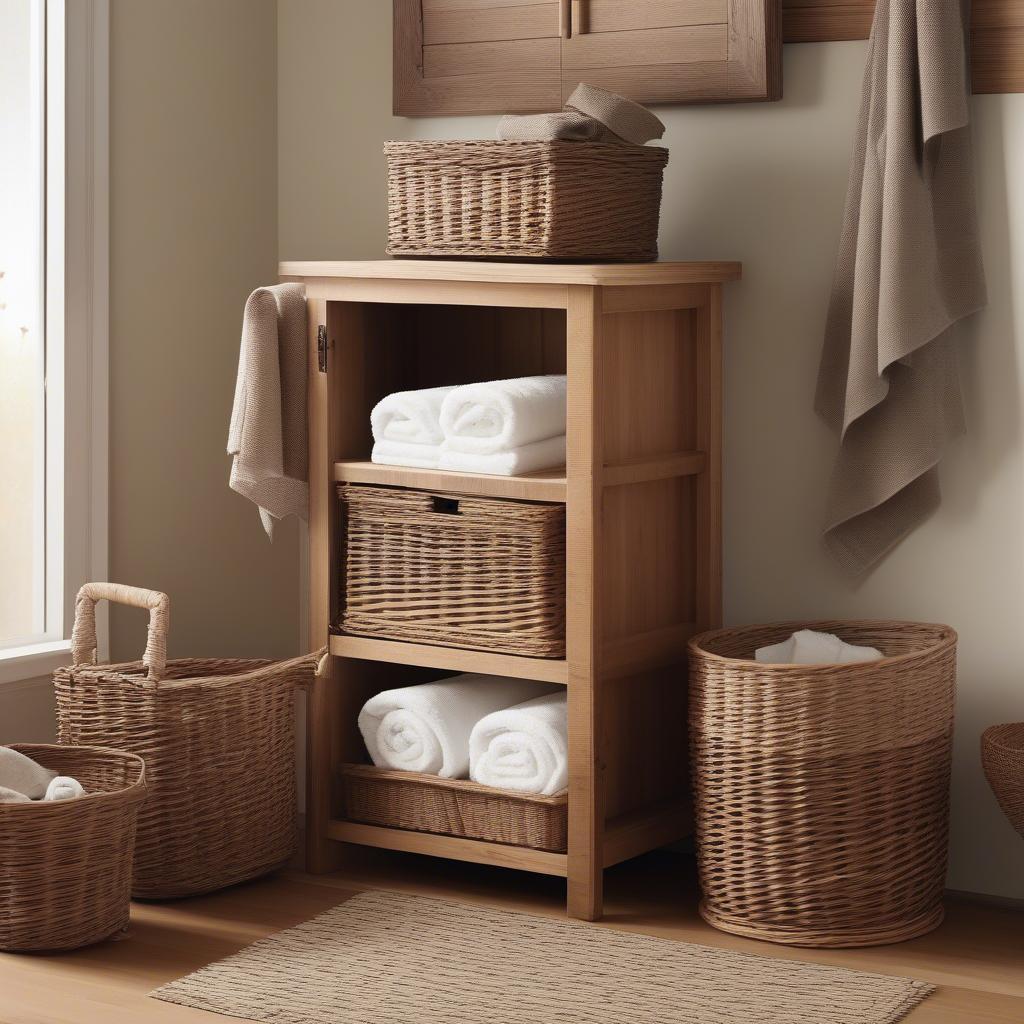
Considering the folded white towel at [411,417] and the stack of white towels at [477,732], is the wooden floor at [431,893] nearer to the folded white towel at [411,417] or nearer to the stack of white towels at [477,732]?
the stack of white towels at [477,732]

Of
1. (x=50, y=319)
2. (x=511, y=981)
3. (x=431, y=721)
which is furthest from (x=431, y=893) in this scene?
(x=50, y=319)

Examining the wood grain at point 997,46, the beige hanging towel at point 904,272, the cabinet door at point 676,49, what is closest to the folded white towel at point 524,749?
the beige hanging towel at point 904,272

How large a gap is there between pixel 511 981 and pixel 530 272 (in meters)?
0.95

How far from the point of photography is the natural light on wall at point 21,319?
254cm

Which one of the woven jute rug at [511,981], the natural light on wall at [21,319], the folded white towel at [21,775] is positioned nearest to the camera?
the woven jute rug at [511,981]

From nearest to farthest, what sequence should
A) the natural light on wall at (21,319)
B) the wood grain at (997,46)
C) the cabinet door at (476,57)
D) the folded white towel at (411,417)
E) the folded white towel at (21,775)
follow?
the folded white towel at (21,775), the wood grain at (997,46), the folded white towel at (411,417), the natural light on wall at (21,319), the cabinet door at (476,57)

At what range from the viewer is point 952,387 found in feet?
7.74

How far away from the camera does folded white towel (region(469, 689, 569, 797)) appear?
235 cm

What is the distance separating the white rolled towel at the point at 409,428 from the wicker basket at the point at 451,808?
48 cm

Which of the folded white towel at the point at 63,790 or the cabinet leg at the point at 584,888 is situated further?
the cabinet leg at the point at 584,888

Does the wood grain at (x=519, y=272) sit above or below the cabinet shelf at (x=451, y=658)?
above

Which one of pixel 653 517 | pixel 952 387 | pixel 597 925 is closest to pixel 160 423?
pixel 653 517

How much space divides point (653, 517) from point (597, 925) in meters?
0.60

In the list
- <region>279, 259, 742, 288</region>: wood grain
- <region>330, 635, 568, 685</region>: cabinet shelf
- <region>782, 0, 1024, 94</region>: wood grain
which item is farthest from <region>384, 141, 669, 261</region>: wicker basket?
<region>330, 635, 568, 685</region>: cabinet shelf
